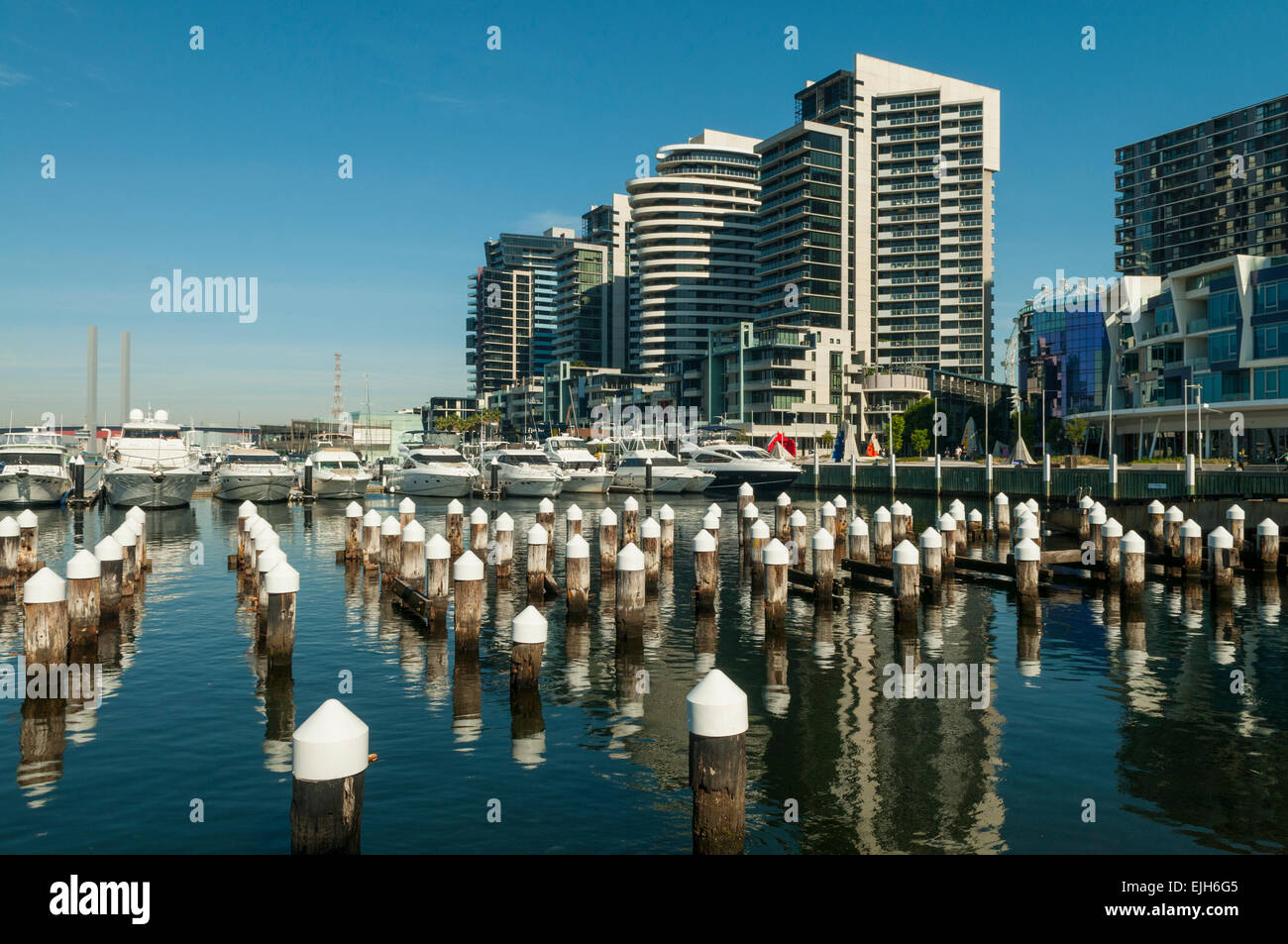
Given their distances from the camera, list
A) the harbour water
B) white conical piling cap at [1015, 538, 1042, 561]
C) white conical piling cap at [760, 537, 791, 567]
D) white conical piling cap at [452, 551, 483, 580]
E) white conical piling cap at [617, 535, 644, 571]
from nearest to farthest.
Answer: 1. the harbour water
2. white conical piling cap at [452, 551, 483, 580]
3. white conical piling cap at [617, 535, 644, 571]
4. white conical piling cap at [760, 537, 791, 567]
5. white conical piling cap at [1015, 538, 1042, 561]

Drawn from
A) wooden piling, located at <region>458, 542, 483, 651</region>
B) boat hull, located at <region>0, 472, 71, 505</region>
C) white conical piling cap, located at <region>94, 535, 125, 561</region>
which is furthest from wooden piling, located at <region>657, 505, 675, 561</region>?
boat hull, located at <region>0, 472, 71, 505</region>

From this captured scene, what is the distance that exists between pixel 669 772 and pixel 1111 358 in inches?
4375

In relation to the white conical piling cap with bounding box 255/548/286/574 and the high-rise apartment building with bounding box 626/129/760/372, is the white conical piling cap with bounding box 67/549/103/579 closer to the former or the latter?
the white conical piling cap with bounding box 255/548/286/574

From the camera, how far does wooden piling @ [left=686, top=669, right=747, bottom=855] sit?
8.24 m

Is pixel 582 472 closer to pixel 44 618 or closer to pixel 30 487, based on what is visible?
pixel 30 487

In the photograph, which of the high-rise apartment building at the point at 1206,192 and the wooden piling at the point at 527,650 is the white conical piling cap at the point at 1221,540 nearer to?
the wooden piling at the point at 527,650

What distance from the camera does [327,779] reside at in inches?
297

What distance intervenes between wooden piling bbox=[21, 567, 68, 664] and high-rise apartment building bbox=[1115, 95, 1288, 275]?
175278mm

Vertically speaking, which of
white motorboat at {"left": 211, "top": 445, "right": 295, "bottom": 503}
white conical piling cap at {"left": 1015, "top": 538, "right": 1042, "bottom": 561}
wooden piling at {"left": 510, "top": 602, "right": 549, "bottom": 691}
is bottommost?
wooden piling at {"left": 510, "top": 602, "right": 549, "bottom": 691}

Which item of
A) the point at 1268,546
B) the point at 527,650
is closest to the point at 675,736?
the point at 527,650

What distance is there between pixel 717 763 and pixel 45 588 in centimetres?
1276

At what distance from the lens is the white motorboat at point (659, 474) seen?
73.5 meters

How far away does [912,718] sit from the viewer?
14.8 meters
